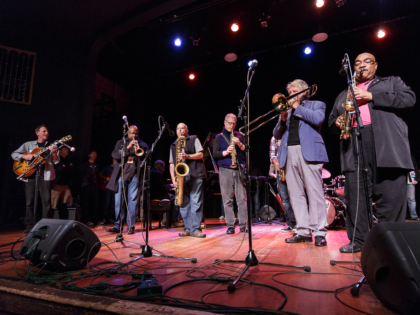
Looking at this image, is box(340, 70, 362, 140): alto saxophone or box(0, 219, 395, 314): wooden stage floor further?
box(340, 70, 362, 140): alto saxophone

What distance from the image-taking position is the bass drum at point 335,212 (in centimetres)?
477

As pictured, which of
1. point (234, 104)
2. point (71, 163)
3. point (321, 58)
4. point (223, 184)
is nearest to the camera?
point (223, 184)

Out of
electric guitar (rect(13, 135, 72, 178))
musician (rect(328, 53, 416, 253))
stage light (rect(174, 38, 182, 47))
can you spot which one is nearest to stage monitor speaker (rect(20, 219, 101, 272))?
musician (rect(328, 53, 416, 253))

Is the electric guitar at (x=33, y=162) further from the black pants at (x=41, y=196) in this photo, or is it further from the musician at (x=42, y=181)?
the black pants at (x=41, y=196)

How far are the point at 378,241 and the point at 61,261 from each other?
2083 mm

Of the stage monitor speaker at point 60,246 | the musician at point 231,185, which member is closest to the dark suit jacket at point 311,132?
the musician at point 231,185

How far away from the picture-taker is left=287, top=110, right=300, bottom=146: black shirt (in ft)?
10.4

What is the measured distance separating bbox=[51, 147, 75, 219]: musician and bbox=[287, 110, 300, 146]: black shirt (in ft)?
14.7

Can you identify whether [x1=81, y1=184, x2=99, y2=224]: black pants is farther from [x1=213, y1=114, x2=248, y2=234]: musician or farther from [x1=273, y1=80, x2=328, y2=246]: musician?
[x1=273, y1=80, x2=328, y2=246]: musician

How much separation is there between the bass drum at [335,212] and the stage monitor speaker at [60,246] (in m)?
4.04

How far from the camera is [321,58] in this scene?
7.64 meters

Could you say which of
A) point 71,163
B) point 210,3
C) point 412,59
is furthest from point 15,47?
point 412,59

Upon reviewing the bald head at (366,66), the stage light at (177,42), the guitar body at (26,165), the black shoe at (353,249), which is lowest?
the black shoe at (353,249)

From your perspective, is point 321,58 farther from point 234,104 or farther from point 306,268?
point 306,268
